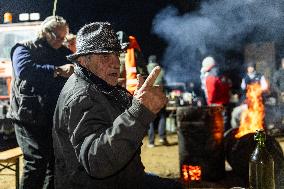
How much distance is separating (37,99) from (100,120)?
2289mm

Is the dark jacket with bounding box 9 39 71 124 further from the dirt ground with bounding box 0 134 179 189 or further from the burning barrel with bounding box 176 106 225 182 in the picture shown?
the dirt ground with bounding box 0 134 179 189

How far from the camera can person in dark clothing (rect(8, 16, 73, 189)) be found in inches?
159

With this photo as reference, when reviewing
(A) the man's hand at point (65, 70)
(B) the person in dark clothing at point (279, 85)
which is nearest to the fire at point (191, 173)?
(A) the man's hand at point (65, 70)

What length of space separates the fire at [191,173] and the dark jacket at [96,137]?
3.66 meters

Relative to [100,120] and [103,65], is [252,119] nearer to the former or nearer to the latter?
[103,65]

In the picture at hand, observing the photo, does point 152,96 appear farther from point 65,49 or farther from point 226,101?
point 226,101

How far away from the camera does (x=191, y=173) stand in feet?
19.9

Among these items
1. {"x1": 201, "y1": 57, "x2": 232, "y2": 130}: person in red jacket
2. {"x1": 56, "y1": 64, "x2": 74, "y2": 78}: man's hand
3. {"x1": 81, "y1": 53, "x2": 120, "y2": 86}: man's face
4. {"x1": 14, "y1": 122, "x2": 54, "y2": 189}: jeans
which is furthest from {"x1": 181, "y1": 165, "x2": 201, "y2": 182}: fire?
{"x1": 81, "y1": 53, "x2": 120, "y2": 86}: man's face

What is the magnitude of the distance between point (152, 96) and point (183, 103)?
34.1 feet

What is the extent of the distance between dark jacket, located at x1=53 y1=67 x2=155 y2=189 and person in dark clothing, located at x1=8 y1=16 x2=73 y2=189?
1.70 meters

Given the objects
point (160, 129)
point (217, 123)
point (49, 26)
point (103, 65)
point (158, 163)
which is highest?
point (49, 26)

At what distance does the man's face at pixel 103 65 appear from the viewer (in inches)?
98.7

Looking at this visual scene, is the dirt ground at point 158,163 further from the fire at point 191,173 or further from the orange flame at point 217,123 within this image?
the orange flame at point 217,123

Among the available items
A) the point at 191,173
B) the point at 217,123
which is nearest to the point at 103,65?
the point at 217,123
